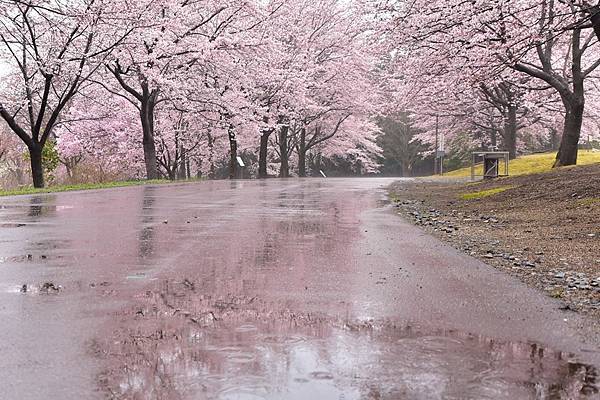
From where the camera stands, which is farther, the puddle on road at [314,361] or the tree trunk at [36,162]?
the tree trunk at [36,162]

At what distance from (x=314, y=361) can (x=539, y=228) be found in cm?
724

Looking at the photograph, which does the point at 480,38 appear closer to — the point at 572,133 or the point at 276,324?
the point at 572,133

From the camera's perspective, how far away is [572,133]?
2228cm

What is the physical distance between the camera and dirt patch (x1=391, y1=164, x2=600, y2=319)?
231 inches

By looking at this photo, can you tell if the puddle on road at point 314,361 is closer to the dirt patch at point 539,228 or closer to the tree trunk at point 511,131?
the dirt patch at point 539,228

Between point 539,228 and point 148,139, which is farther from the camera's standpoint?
point 148,139

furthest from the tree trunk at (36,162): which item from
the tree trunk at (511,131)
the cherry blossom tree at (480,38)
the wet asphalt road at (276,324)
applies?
the tree trunk at (511,131)

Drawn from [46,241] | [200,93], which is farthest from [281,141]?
[46,241]

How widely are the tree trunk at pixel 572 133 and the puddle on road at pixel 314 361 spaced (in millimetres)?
20185

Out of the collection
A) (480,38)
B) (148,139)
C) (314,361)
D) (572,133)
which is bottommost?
(314,361)

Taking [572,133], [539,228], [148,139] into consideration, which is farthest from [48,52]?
[539,228]

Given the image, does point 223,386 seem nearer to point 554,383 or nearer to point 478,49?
point 554,383

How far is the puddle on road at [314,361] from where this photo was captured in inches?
118

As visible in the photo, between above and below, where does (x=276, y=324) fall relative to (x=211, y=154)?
below
